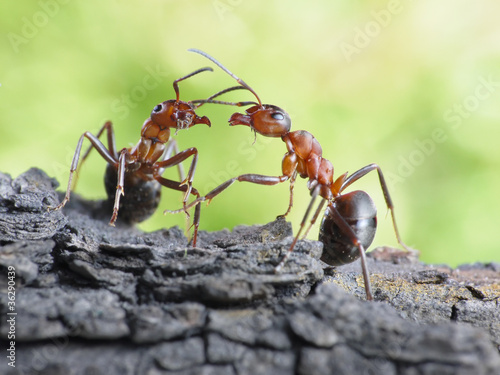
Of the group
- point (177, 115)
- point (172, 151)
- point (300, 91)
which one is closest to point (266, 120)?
point (177, 115)

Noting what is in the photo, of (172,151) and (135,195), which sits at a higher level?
(172,151)

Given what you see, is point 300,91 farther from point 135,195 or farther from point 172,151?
point 135,195

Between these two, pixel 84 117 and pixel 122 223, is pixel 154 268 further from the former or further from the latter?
pixel 84 117

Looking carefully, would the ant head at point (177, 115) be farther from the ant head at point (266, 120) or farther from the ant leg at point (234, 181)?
the ant leg at point (234, 181)

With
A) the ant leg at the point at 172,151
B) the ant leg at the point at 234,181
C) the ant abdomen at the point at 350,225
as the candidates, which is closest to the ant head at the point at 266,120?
the ant leg at the point at 234,181

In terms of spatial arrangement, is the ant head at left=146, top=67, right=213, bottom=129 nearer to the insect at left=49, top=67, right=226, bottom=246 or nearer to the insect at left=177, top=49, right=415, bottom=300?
the insect at left=49, top=67, right=226, bottom=246

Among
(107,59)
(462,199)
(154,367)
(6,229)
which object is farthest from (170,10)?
(154,367)
